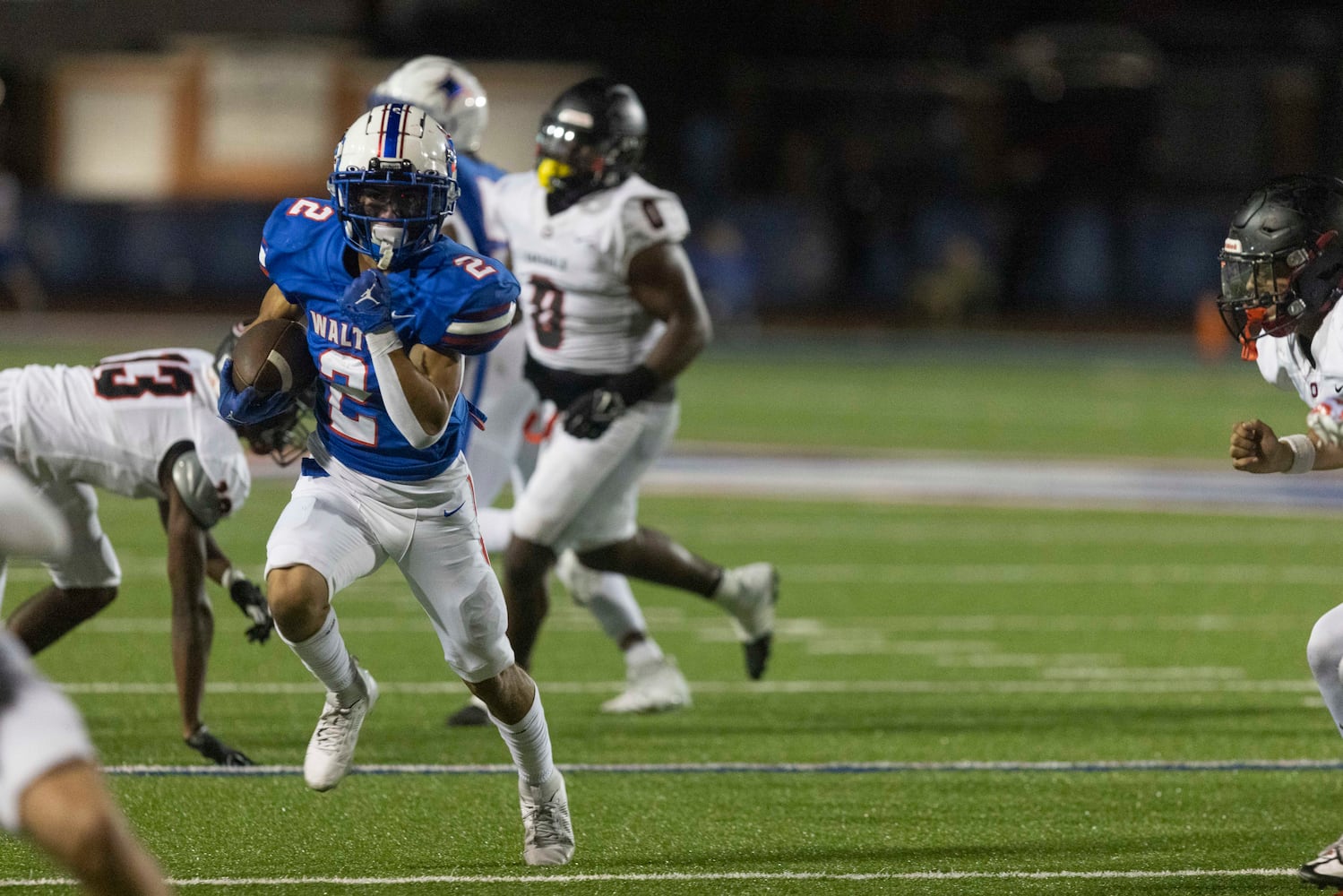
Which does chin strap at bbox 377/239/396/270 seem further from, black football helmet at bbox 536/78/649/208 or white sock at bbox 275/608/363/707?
black football helmet at bbox 536/78/649/208

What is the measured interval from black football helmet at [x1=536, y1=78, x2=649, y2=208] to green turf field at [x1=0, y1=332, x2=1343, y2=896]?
1612 millimetres

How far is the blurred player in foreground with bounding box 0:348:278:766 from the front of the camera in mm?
4688

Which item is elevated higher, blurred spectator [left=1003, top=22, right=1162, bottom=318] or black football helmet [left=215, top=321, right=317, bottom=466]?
black football helmet [left=215, top=321, right=317, bottom=466]

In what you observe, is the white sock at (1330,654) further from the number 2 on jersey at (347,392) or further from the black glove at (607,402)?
the black glove at (607,402)

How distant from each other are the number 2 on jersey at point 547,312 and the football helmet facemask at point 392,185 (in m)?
1.90

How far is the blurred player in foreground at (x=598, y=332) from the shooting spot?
5637mm

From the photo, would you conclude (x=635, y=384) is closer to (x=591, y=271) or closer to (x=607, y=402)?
(x=607, y=402)

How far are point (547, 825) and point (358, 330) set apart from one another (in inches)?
Answer: 43.8

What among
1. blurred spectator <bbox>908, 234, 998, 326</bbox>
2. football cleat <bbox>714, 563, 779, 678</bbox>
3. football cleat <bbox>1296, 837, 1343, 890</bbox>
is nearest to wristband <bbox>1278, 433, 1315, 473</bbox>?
football cleat <bbox>1296, 837, 1343, 890</bbox>

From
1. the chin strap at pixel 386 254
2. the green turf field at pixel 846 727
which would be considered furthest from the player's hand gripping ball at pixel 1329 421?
A: the chin strap at pixel 386 254

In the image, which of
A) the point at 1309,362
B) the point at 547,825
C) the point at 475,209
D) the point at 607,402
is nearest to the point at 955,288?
the point at 475,209

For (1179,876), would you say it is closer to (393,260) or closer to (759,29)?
(393,260)

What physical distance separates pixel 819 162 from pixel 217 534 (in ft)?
63.9

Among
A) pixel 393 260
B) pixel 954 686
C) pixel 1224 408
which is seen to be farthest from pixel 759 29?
pixel 393 260
